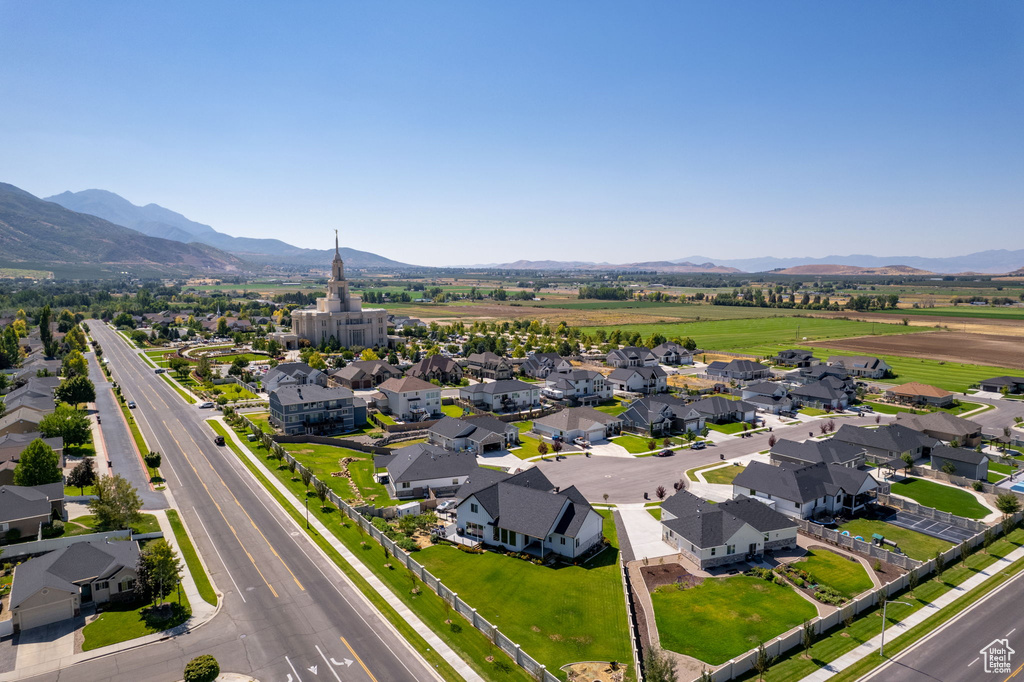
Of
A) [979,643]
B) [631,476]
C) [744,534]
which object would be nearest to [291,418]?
[631,476]

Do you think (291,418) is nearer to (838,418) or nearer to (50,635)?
(50,635)

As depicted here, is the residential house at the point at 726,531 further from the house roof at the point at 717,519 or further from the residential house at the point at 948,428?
the residential house at the point at 948,428

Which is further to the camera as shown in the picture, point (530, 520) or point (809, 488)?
point (809, 488)

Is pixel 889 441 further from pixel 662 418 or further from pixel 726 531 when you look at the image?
pixel 726 531

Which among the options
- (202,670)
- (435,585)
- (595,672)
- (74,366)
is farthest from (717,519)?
(74,366)

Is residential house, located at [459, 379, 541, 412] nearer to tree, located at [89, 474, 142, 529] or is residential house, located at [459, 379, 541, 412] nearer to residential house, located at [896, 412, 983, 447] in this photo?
residential house, located at [896, 412, 983, 447]
